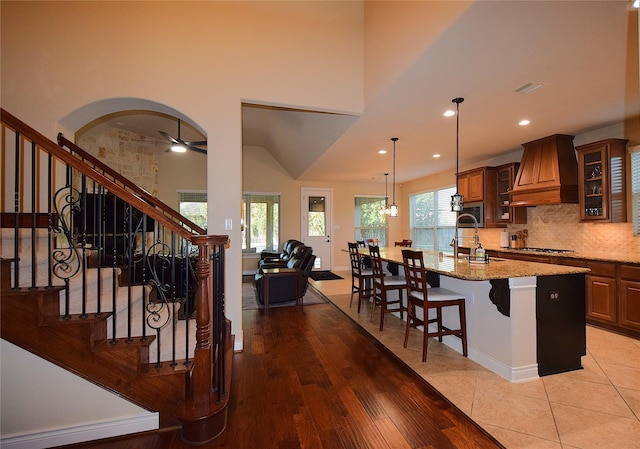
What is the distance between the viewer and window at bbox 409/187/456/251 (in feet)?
23.5

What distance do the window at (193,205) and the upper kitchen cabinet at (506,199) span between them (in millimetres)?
6614

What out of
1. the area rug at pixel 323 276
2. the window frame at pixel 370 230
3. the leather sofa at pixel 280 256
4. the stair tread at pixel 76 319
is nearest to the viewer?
the stair tread at pixel 76 319

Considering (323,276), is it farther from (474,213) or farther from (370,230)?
(474,213)

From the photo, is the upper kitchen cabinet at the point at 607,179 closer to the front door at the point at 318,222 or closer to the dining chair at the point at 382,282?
the dining chair at the point at 382,282

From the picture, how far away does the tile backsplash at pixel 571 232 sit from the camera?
3.83 meters

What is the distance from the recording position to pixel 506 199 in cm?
533

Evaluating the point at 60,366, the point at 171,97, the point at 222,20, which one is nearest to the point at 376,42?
the point at 222,20

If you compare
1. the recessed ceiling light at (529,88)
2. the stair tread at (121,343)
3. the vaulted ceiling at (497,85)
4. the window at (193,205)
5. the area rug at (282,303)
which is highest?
the vaulted ceiling at (497,85)

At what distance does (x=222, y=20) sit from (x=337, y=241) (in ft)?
20.4

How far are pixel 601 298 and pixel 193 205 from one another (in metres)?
7.84

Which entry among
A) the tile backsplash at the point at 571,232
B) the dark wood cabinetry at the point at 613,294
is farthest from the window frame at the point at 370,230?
the dark wood cabinetry at the point at 613,294

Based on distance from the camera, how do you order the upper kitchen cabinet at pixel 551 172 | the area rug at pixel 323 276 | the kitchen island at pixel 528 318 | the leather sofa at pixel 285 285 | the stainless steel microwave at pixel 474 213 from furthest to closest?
1. the area rug at pixel 323 276
2. the stainless steel microwave at pixel 474 213
3. the leather sofa at pixel 285 285
4. the upper kitchen cabinet at pixel 551 172
5. the kitchen island at pixel 528 318

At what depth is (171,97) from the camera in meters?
3.00

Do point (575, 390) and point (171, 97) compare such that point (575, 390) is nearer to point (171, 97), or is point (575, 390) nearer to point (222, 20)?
point (171, 97)
